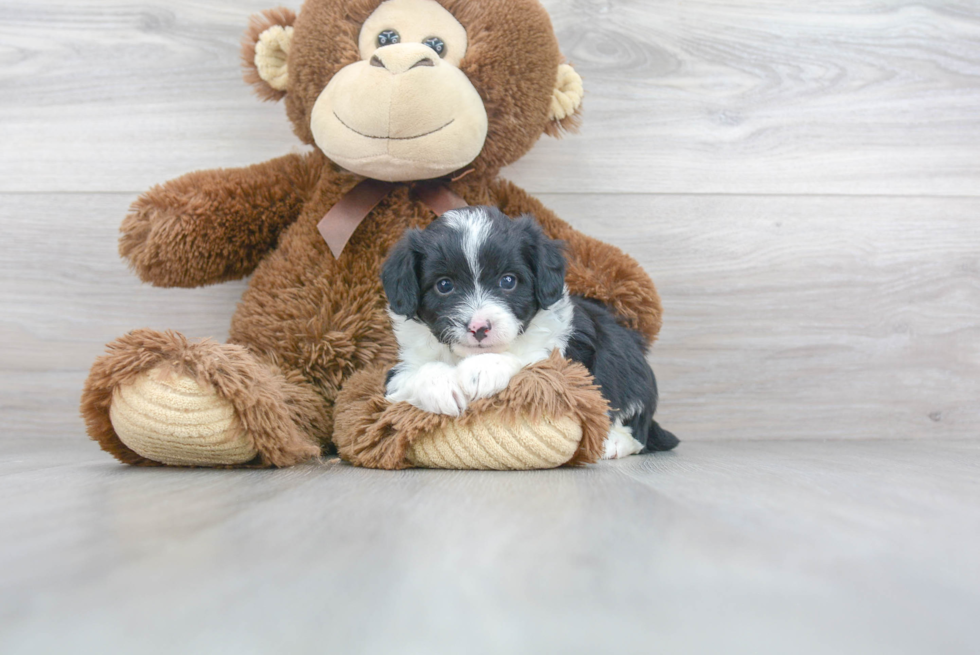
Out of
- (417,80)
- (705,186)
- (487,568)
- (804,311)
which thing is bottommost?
(804,311)

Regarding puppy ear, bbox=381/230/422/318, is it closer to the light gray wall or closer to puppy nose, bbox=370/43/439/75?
puppy nose, bbox=370/43/439/75

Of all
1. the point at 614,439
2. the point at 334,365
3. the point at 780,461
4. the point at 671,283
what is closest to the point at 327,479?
the point at 334,365

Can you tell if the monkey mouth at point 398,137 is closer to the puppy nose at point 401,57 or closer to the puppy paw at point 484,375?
the puppy nose at point 401,57

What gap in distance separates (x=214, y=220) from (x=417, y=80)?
0.57 m

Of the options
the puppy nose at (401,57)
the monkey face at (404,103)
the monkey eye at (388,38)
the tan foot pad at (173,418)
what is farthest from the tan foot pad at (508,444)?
the monkey eye at (388,38)

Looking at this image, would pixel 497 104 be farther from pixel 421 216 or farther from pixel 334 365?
pixel 334 365

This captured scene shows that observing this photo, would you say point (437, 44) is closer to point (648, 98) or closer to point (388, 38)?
point (388, 38)

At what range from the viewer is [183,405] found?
4.00 feet

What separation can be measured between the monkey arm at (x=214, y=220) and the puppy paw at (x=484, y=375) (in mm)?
732

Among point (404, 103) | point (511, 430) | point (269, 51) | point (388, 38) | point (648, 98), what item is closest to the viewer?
point (511, 430)

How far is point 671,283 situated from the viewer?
2.08 metres

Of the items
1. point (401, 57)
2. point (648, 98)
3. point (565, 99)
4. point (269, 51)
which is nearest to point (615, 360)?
point (565, 99)

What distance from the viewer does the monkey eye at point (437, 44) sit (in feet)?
5.24

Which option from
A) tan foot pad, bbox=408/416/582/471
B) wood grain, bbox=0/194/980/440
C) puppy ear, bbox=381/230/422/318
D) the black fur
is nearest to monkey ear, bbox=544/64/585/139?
Answer: wood grain, bbox=0/194/980/440
